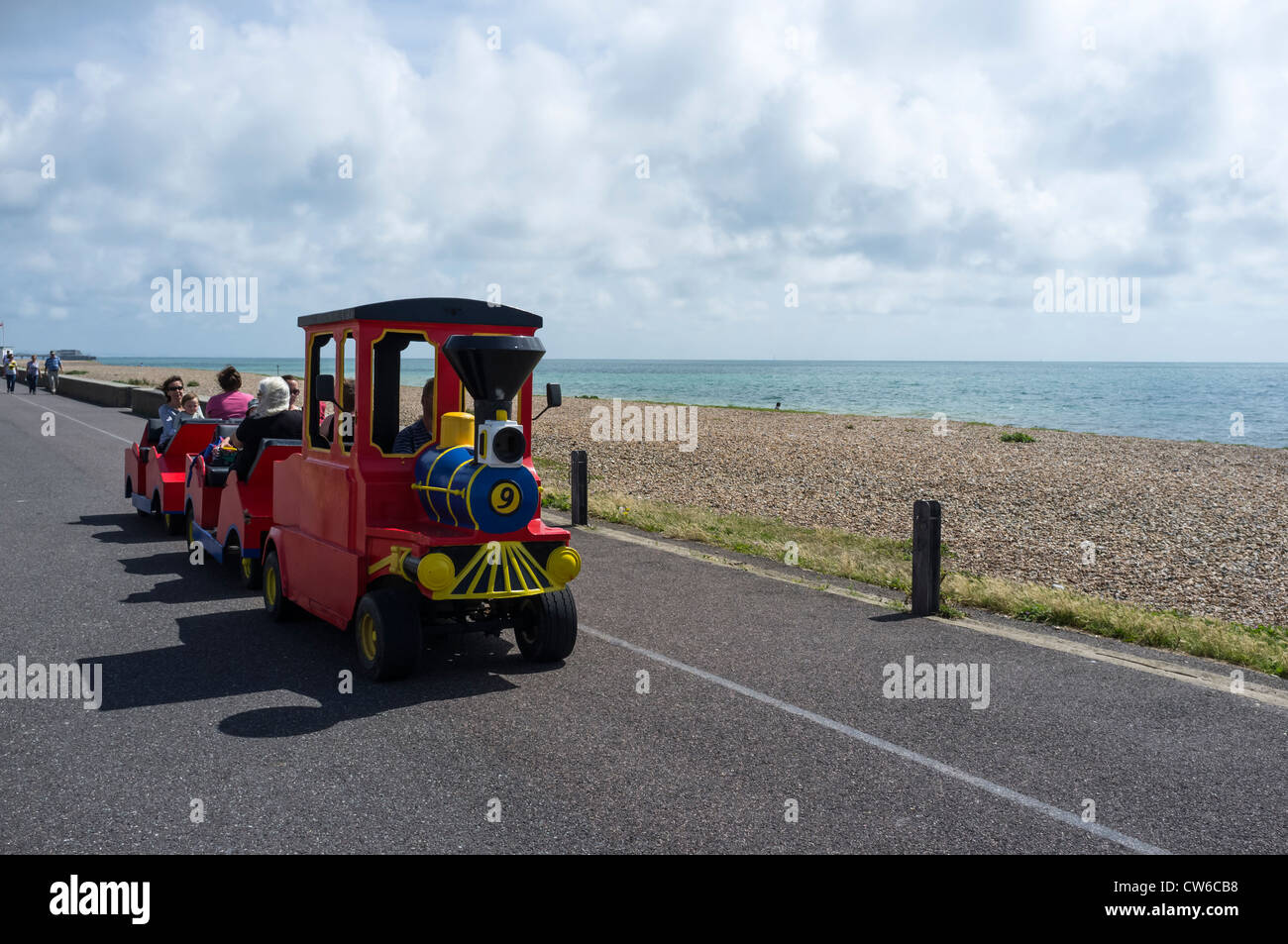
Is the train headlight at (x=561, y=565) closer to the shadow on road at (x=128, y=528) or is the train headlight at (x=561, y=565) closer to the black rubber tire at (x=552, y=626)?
the black rubber tire at (x=552, y=626)

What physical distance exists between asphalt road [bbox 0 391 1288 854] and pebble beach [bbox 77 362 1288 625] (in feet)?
11.5

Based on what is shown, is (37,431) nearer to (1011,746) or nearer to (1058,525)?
(1058,525)

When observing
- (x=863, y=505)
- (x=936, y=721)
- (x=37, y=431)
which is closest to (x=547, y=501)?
(x=863, y=505)

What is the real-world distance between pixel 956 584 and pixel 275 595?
6.27 metres

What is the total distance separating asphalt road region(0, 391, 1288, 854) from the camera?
14.1 feet

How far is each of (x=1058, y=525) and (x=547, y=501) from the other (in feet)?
24.2

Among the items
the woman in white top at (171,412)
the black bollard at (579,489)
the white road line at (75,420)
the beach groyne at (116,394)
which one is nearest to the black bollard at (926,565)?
the black bollard at (579,489)

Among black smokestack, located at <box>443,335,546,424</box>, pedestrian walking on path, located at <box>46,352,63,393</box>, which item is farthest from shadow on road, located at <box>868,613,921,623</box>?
pedestrian walking on path, located at <box>46,352,63,393</box>

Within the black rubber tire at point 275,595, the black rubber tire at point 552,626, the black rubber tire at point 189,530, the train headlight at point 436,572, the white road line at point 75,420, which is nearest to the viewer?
the train headlight at point 436,572

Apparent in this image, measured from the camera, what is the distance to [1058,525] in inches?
545

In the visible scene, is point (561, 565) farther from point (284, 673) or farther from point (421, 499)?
point (284, 673)

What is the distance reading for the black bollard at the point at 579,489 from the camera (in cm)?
1319

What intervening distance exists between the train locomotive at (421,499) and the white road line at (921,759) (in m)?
0.88

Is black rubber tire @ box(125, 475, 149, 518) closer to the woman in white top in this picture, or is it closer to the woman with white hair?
the woman in white top
